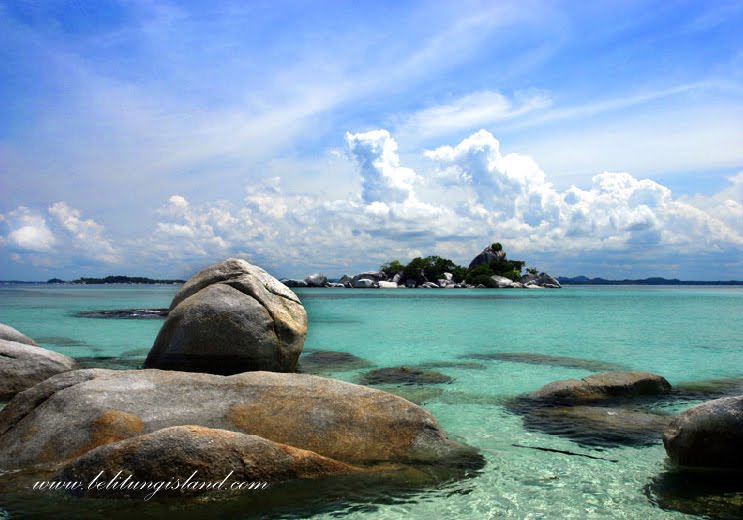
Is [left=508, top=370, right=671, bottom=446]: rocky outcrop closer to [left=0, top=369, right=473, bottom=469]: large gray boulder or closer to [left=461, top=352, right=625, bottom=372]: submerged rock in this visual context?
[left=0, top=369, right=473, bottom=469]: large gray boulder

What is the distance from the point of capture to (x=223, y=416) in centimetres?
742

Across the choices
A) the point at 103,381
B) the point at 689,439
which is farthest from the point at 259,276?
the point at 689,439

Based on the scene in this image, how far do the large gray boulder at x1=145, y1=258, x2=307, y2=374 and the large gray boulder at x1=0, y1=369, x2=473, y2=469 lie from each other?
4029 millimetres

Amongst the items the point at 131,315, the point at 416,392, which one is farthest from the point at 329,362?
the point at 131,315

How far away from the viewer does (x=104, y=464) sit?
19.2ft

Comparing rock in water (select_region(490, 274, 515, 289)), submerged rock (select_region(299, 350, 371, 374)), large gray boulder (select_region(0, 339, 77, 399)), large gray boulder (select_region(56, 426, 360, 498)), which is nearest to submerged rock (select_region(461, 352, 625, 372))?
submerged rock (select_region(299, 350, 371, 374))

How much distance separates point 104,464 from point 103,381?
236cm

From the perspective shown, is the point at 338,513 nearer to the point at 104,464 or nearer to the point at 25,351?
the point at 104,464

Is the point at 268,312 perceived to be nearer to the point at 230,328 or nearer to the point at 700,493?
the point at 230,328

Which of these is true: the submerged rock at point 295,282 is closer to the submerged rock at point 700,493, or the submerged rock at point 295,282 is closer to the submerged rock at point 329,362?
the submerged rock at point 329,362

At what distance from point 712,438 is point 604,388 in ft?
14.4

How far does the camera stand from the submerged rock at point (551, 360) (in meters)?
17.1

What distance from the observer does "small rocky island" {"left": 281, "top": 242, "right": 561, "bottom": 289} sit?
5153 inches

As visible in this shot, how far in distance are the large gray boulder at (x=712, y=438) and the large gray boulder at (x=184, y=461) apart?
16.6ft
